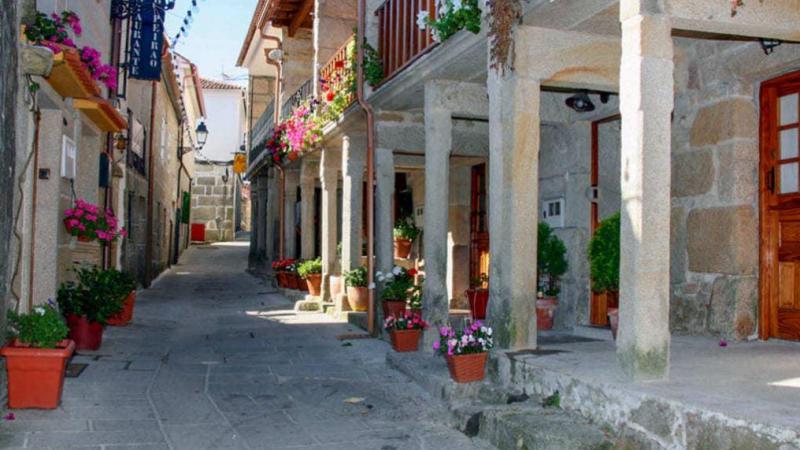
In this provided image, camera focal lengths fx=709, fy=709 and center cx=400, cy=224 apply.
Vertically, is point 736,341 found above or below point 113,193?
below

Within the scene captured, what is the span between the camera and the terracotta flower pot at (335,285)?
11541 millimetres

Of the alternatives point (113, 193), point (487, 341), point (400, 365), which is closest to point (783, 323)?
point (487, 341)

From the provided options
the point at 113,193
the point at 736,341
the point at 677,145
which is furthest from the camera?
the point at 113,193

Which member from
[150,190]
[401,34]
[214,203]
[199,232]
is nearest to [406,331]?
[401,34]

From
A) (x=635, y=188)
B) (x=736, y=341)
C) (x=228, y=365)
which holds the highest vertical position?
(x=635, y=188)

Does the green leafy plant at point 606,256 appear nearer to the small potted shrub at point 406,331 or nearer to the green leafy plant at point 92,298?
the small potted shrub at point 406,331

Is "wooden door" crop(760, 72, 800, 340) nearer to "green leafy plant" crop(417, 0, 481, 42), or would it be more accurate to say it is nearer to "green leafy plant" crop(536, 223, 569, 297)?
"green leafy plant" crop(536, 223, 569, 297)

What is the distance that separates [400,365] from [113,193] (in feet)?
21.9

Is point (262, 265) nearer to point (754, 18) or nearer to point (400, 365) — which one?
point (400, 365)

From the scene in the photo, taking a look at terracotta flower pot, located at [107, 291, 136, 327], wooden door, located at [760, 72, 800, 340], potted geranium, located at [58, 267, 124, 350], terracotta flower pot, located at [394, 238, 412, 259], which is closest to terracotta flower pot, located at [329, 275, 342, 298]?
terracotta flower pot, located at [394, 238, 412, 259]

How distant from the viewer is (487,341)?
215 inches

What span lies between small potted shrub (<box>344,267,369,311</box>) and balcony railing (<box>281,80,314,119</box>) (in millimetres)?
3899

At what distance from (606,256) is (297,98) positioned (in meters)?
9.30

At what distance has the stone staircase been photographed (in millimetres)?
3988
